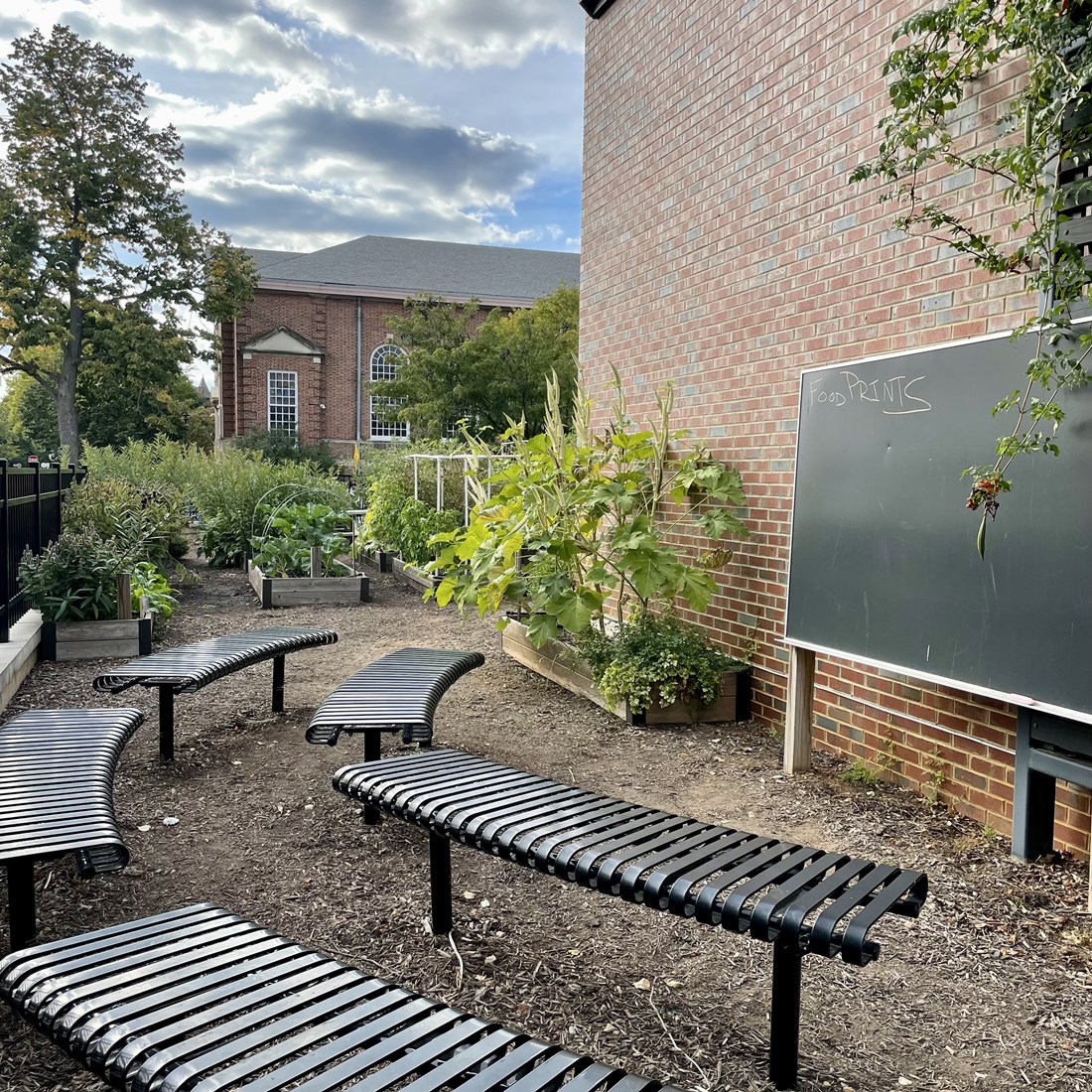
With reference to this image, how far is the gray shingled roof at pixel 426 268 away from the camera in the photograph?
34500 millimetres

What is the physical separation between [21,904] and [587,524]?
395 centimetres

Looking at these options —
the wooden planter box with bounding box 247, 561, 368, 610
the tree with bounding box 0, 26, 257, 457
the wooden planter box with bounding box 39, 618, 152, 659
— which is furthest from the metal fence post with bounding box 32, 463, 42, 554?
the tree with bounding box 0, 26, 257, 457

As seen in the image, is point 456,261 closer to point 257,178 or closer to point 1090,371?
point 257,178

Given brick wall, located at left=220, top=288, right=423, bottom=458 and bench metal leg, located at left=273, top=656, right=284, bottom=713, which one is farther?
brick wall, located at left=220, top=288, right=423, bottom=458

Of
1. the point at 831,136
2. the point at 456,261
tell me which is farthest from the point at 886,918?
the point at 456,261

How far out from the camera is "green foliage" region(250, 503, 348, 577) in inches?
A: 404

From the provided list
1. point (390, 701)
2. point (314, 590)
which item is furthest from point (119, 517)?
point (390, 701)

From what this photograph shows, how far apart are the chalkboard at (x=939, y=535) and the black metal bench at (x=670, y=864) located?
130cm

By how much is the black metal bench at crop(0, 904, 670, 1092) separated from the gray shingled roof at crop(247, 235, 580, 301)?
33.1 m

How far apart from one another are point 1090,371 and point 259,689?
505 cm

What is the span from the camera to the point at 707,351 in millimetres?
6090

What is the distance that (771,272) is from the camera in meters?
5.38

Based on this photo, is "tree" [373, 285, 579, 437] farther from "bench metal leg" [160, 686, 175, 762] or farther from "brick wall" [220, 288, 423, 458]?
"bench metal leg" [160, 686, 175, 762]

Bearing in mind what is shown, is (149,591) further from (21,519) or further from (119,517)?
(21,519)
